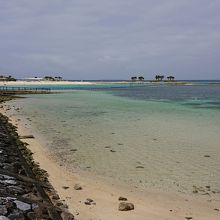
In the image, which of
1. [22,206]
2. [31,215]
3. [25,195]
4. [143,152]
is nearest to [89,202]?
[25,195]

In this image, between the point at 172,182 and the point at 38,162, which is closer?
the point at 172,182

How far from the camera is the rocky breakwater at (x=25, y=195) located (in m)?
6.34

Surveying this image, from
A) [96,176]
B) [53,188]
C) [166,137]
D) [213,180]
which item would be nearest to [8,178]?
[53,188]

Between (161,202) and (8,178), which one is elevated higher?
(8,178)

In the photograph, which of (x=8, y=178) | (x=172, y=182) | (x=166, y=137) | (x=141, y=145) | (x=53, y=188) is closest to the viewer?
(x=8, y=178)

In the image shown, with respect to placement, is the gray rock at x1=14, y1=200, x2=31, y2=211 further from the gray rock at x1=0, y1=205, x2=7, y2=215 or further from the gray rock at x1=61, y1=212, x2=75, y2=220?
the gray rock at x1=61, y1=212, x2=75, y2=220

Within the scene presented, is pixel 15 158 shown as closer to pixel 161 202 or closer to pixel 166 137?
pixel 161 202

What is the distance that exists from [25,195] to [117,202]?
89.4 inches

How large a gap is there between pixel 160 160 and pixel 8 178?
601 cm

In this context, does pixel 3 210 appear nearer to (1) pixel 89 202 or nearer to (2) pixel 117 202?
(1) pixel 89 202

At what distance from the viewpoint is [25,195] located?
290 inches

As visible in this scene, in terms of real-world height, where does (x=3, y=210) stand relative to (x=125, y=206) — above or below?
above

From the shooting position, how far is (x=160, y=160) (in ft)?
40.6

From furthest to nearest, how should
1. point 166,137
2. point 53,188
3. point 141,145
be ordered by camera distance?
point 166,137, point 141,145, point 53,188
